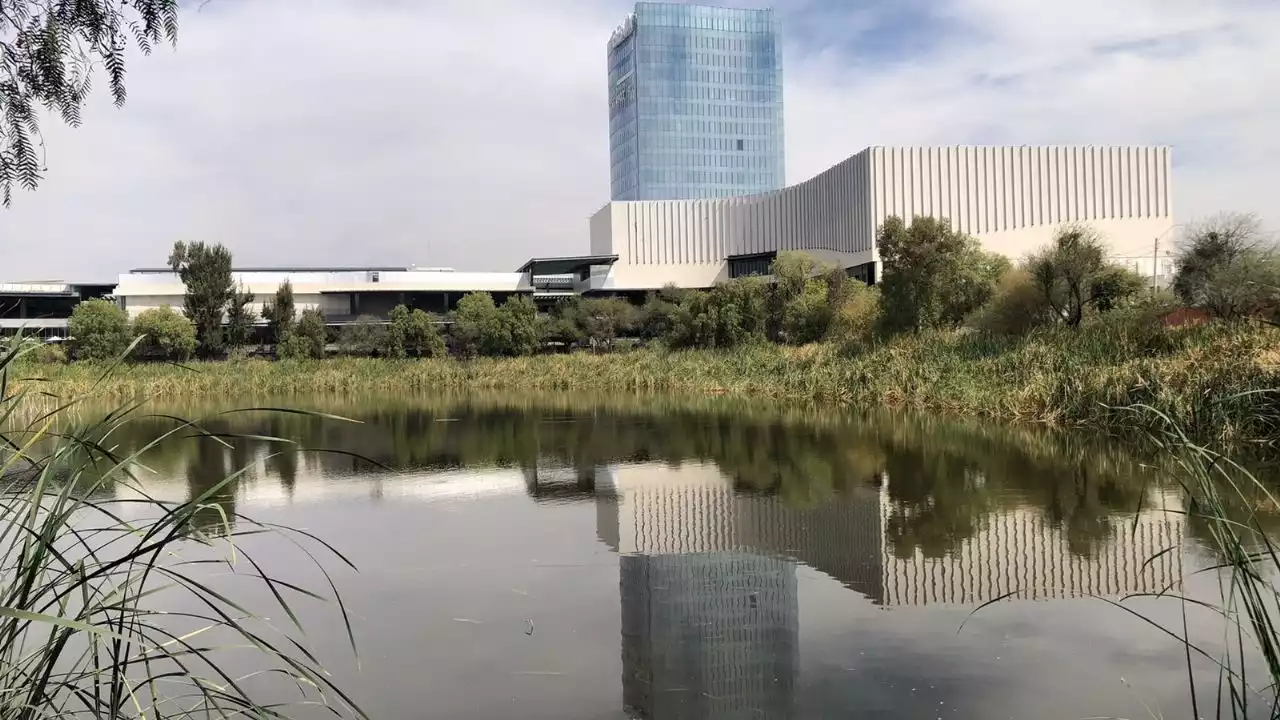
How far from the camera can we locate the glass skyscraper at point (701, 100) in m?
99.3

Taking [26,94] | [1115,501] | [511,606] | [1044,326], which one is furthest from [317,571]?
[1044,326]

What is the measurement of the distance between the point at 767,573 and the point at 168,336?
133 ft

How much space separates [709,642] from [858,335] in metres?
25.7

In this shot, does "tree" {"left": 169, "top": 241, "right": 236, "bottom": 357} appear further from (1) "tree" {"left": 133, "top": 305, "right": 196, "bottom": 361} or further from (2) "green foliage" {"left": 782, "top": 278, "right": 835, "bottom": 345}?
(2) "green foliage" {"left": 782, "top": 278, "right": 835, "bottom": 345}

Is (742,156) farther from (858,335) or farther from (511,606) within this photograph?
(511,606)

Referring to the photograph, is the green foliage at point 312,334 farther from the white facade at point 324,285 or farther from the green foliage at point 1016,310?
the green foliage at point 1016,310

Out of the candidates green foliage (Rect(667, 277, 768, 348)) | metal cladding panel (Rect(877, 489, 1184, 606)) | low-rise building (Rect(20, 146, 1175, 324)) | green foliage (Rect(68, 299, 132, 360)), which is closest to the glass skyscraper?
low-rise building (Rect(20, 146, 1175, 324))

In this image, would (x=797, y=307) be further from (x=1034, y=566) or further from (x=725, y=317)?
(x=1034, y=566)

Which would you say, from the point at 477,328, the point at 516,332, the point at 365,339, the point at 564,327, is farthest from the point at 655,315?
the point at 365,339

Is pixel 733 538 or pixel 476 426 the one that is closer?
pixel 733 538

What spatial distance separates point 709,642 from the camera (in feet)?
16.6

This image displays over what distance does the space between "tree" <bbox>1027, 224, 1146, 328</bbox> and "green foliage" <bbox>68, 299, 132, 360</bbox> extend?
35350 millimetres

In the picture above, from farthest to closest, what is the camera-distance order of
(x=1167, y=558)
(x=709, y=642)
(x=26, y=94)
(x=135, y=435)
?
(x=135, y=435) → (x=1167, y=558) → (x=709, y=642) → (x=26, y=94)

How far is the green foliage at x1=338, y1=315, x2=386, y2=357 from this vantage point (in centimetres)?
4375
